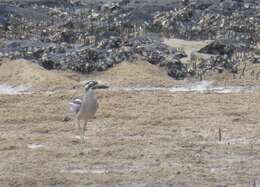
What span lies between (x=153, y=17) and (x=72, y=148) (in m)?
28.5

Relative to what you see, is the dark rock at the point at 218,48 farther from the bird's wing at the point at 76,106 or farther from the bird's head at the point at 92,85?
the bird's wing at the point at 76,106

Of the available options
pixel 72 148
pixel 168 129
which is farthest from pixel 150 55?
pixel 72 148

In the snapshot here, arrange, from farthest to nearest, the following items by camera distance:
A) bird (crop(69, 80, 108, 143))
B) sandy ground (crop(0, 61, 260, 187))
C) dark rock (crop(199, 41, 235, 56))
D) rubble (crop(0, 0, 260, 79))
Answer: dark rock (crop(199, 41, 235, 56)), rubble (crop(0, 0, 260, 79)), bird (crop(69, 80, 108, 143)), sandy ground (crop(0, 61, 260, 187))

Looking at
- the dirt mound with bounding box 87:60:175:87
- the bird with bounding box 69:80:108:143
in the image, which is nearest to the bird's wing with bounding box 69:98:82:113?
the bird with bounding box 69:80:108:143

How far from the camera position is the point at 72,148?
17344mm

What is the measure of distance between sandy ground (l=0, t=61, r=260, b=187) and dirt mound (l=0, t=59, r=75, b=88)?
1.54 metres

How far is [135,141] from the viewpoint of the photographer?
58.9ft

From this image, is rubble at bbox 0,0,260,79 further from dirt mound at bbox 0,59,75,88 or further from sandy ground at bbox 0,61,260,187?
sandy ground at bbox 0,61,260,187

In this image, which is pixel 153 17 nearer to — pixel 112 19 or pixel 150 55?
pixel 112 19

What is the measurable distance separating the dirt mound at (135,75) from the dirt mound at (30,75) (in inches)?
54.9

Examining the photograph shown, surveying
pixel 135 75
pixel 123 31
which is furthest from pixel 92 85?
pixel 123 31

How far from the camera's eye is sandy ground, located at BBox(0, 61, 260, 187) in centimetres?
1492

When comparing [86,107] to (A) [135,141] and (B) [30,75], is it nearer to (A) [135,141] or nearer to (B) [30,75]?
(A) [135,141]

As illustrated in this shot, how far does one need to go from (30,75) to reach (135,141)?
1140cm
